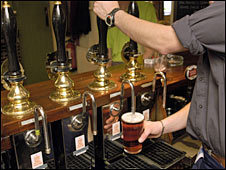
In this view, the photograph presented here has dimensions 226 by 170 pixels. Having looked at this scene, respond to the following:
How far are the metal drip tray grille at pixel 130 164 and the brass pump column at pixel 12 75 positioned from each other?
63 centimetres

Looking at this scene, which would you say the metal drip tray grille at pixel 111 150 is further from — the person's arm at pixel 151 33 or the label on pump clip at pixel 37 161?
the person's arm at pixel 151 33

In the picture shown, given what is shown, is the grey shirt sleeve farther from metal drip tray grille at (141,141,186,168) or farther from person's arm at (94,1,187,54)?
metal drip tray grille at (141,141,186,168)

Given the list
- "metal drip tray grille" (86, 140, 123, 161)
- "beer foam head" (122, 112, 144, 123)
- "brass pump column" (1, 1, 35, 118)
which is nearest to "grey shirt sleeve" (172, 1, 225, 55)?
"beer foam head" (122, 112, 144, 123)

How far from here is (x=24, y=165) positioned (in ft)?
3.92

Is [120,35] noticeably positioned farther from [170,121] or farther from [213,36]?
[213,36]

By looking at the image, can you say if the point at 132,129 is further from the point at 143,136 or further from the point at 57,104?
the point at 57,104

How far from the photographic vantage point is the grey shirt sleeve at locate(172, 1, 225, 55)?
2.95 ft

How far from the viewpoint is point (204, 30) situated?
36.8 inches

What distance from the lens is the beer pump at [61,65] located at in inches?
47.1

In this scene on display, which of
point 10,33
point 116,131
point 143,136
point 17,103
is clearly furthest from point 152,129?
point 10,33

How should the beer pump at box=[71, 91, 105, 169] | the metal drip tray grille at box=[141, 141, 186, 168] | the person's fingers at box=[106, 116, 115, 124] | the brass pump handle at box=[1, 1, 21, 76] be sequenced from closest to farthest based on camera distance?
the brass pump handle at box=[1, 1, 21, 76] → the beer pump at box=[71, 91, 105, 169] → the person's fingers at box=[106, 116, 115, 124] → the metal drip tray grille at box=[141, 141, 186, 168]

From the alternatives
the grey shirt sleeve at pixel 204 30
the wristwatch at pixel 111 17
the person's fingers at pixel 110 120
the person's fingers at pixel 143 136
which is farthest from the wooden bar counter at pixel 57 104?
the grey shirt sleeve at pixel 204 30

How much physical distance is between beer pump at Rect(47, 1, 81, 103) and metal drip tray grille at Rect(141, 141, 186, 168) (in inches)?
24.9

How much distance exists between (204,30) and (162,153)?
0.96 metres
